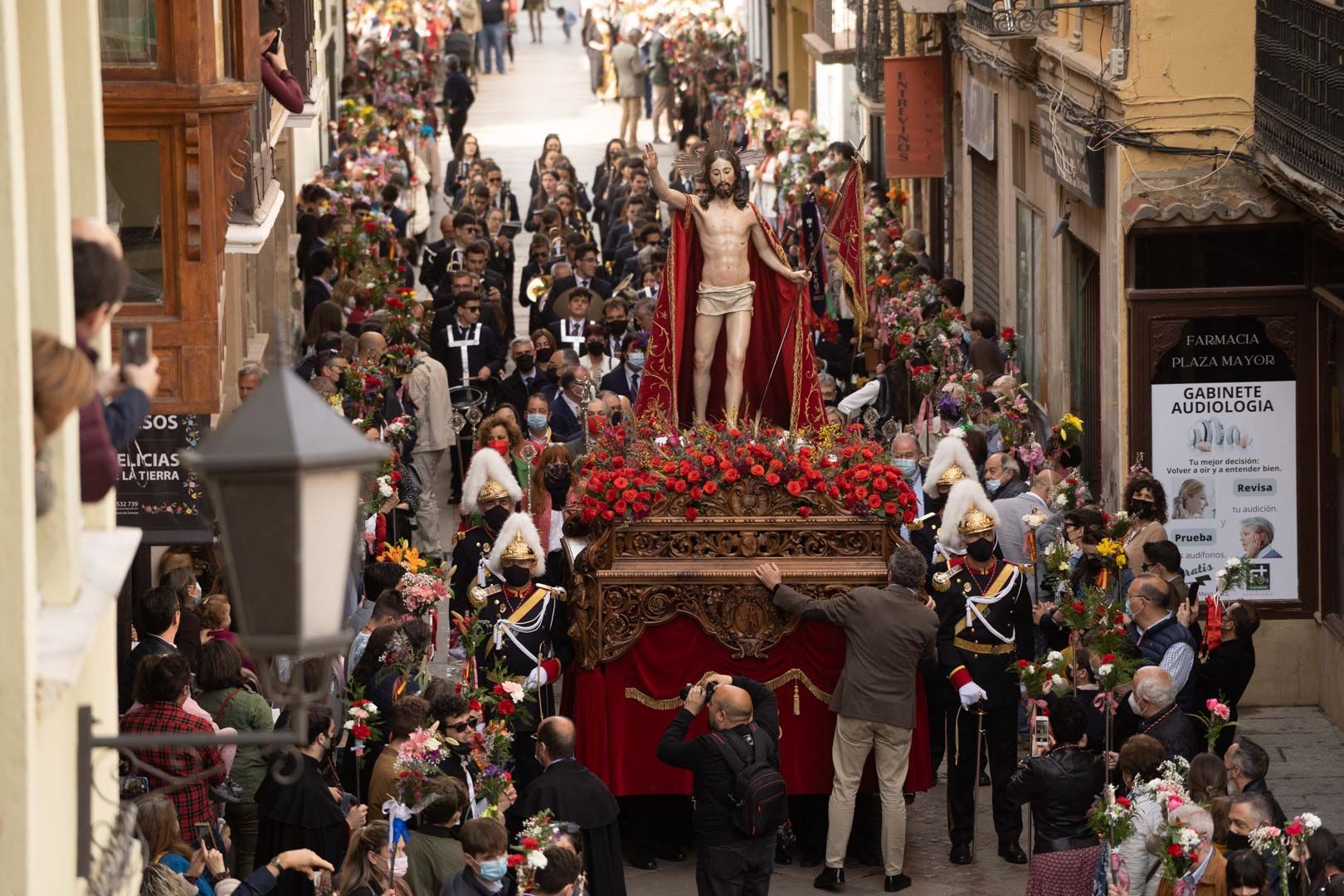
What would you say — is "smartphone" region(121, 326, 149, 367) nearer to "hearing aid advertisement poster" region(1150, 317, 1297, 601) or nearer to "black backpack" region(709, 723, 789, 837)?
"black backpack" region(709, 723, 789, 837)

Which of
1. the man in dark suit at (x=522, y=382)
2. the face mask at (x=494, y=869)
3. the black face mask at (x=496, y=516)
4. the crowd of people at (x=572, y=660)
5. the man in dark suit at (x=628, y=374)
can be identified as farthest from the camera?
the man in dark suit at (x=522, y=382)

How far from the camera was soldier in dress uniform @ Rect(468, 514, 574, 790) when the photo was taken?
42.6 ft

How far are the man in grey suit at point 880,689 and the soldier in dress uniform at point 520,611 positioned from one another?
4.37 ft

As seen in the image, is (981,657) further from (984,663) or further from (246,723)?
(246,723)

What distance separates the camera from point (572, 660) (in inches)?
534

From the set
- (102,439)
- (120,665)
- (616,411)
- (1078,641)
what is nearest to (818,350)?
(616,411)

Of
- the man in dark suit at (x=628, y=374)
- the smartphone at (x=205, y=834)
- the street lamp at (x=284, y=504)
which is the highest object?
the street lamp at (x=284, y=504)

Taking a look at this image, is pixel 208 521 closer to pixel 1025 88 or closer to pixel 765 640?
pixel 765 640

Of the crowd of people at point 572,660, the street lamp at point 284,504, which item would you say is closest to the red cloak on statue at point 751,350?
the crowd of people at point 572,660

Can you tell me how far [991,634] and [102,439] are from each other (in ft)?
25.0

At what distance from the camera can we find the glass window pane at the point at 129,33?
1120 cm

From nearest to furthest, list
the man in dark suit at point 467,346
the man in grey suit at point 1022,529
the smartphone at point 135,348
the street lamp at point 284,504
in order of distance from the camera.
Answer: the street lamp at point 284,504
the smartphone at point 135,348
the man in grey suit at point 1022,529
the man in dark suit at point 467,346

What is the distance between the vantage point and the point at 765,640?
13.3 metres

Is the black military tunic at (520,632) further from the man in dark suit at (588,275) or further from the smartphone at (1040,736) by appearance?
the man in dark suit at (588,275)
